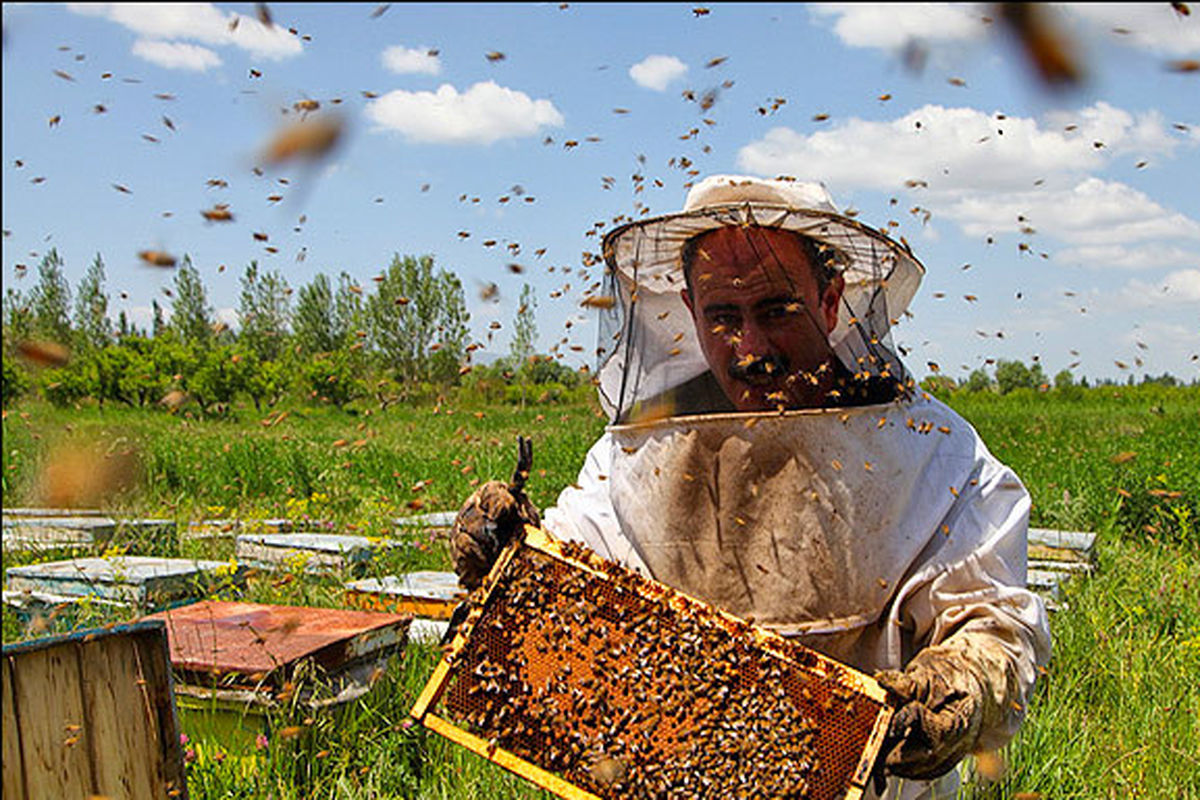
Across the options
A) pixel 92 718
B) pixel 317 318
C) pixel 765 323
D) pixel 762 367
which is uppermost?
pixel 765 323

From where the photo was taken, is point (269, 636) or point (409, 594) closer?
point (269, 636)

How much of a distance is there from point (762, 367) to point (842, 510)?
478 millimetres

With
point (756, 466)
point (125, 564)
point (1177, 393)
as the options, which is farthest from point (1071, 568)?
point (1177, 393)

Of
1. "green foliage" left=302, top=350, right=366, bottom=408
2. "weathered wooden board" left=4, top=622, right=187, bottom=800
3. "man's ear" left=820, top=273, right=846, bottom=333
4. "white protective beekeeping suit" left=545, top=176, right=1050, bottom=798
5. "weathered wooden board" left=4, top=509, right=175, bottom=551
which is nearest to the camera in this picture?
"weathered wooden board" left=4, top=622, right=187, bottom=800

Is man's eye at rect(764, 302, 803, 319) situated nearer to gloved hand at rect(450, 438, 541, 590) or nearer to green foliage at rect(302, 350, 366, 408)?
gloved hand at rect(450, 438, 541, 590)

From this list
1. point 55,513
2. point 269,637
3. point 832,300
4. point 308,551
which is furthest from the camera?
point 55,513

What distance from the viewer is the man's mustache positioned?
9.40 feet

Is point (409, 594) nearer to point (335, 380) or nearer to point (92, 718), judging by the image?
point (92, 718)

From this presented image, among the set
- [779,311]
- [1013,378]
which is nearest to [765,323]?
[779,311]

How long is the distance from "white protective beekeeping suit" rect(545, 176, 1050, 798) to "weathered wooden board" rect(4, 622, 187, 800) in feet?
4.35

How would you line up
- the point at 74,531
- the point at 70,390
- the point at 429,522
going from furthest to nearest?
the point at 70,390 < the point at 429,522 < the point at 74,531

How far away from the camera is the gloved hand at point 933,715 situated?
A: 2.28m

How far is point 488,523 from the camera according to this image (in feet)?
9.27

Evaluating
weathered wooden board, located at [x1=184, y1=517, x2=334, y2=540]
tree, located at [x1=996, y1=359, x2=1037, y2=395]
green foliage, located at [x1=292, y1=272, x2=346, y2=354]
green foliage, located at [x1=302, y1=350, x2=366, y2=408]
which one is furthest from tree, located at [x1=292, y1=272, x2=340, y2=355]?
weathered wooden board, located at [x1=184, y1=517, x2=334, y2=540]
